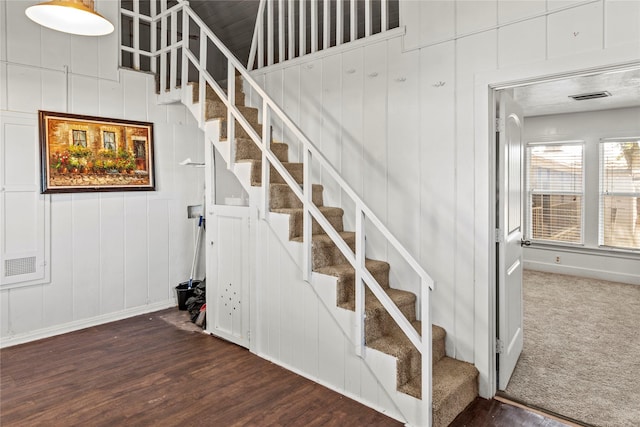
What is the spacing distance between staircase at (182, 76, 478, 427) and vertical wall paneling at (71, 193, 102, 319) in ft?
5.01

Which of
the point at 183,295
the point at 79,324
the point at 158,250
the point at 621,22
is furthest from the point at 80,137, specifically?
the point at 621,22

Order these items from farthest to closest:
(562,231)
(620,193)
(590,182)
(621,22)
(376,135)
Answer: (562,231), (590,182), (620,193), (376,135), (621,22)

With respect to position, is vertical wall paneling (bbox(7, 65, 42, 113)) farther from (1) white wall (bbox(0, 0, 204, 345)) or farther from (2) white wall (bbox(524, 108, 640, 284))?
(2) white wall (bbox(524, 108, 640, 284))

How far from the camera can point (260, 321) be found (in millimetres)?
3559

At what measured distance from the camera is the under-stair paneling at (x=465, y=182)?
2.81 meters

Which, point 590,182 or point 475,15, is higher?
point 475,15

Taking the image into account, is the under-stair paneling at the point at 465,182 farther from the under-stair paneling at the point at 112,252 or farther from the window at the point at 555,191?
the window at the point at 555,191

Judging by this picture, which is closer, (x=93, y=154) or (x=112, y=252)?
(x=93, y=154)

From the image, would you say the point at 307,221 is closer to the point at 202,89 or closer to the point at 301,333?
the point at 301,333

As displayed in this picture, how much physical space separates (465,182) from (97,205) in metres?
3.66

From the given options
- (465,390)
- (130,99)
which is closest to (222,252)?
(130,99)

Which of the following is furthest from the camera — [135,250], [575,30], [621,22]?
[135,250]

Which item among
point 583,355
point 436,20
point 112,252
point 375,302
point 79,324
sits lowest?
point 583,355

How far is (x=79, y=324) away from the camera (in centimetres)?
416
